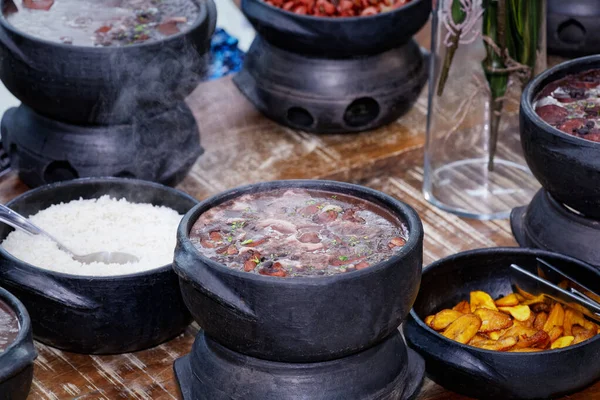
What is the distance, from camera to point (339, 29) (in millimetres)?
2637

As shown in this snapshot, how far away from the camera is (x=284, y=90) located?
9.27 feet

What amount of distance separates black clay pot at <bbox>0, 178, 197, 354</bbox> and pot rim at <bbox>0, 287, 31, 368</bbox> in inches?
6.2

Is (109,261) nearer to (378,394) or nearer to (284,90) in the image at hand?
(378,394)

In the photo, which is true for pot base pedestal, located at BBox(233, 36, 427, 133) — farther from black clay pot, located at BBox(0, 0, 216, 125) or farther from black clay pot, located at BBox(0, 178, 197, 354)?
black clay pot, located at BBox(0, 178, 197, 354)

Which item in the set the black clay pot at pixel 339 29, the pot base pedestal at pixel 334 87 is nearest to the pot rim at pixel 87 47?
the black clay pot at pixel 339 29

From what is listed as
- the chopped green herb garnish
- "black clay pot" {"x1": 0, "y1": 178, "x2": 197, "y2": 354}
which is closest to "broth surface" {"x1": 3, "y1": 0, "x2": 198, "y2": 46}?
"black clay pot" {"x1": 0, "y1": 178, "x2": 197, "y2": 354}

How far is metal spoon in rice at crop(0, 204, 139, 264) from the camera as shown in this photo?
2111 millimetres

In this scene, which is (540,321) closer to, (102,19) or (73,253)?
(73,253)

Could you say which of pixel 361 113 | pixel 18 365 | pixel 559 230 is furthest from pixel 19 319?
pixel 361 113

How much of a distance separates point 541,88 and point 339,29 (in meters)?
0.59

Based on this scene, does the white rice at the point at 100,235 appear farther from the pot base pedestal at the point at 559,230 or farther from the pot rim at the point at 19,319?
the pot base pedestal at the point at 559,230

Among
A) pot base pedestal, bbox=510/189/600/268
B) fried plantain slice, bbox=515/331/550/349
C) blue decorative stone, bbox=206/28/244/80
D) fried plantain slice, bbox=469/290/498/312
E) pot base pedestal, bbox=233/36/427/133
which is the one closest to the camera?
fried plantain slice, bbox=515/331/550/349

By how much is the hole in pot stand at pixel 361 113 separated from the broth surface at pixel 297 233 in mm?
970

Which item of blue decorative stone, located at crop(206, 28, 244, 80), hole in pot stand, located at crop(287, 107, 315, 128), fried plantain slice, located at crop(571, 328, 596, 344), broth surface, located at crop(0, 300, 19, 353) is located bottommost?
blue decorative stone, located at crop(206, 28, 244, 80)
